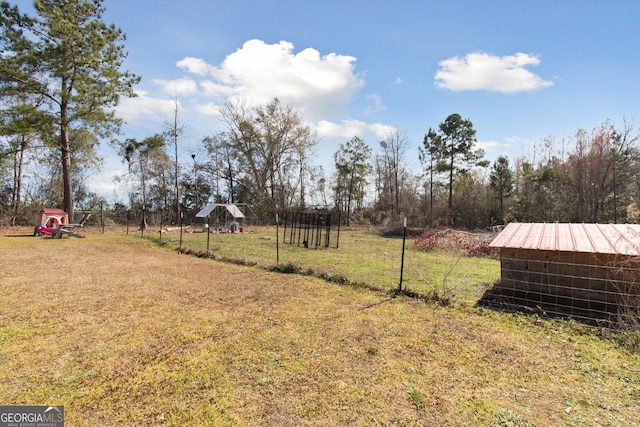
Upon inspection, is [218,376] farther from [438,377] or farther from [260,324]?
[438,377]

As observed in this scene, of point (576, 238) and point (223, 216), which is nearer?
point (576, 238)

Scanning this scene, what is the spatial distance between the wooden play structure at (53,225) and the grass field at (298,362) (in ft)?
33.4

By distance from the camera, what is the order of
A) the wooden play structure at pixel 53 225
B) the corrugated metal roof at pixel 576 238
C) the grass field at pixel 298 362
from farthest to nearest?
the wooden play structure at pixel 53 225 → the corrugated metal roof at pixel 576 238 → the grass field at pixel 298 362

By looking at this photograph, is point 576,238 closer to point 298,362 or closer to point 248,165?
point 298,362

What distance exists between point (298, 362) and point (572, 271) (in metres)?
4.54

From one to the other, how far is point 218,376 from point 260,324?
1.26 metres

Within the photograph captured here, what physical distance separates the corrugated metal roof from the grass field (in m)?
1.28

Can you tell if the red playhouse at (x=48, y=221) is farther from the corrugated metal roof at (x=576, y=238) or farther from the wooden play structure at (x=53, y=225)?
Result: the corrugated metal roof at (x=576, y=238)

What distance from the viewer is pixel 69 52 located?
14.1 m

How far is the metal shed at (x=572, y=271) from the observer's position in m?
4.25

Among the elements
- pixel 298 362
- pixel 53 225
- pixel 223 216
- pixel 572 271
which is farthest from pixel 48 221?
pixel 572 271

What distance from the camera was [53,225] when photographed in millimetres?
13820

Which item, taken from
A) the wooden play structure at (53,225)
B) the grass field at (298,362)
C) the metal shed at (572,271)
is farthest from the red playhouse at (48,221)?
the metal shed at (572,271)

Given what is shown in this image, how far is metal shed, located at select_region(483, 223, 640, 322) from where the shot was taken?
4250mm
